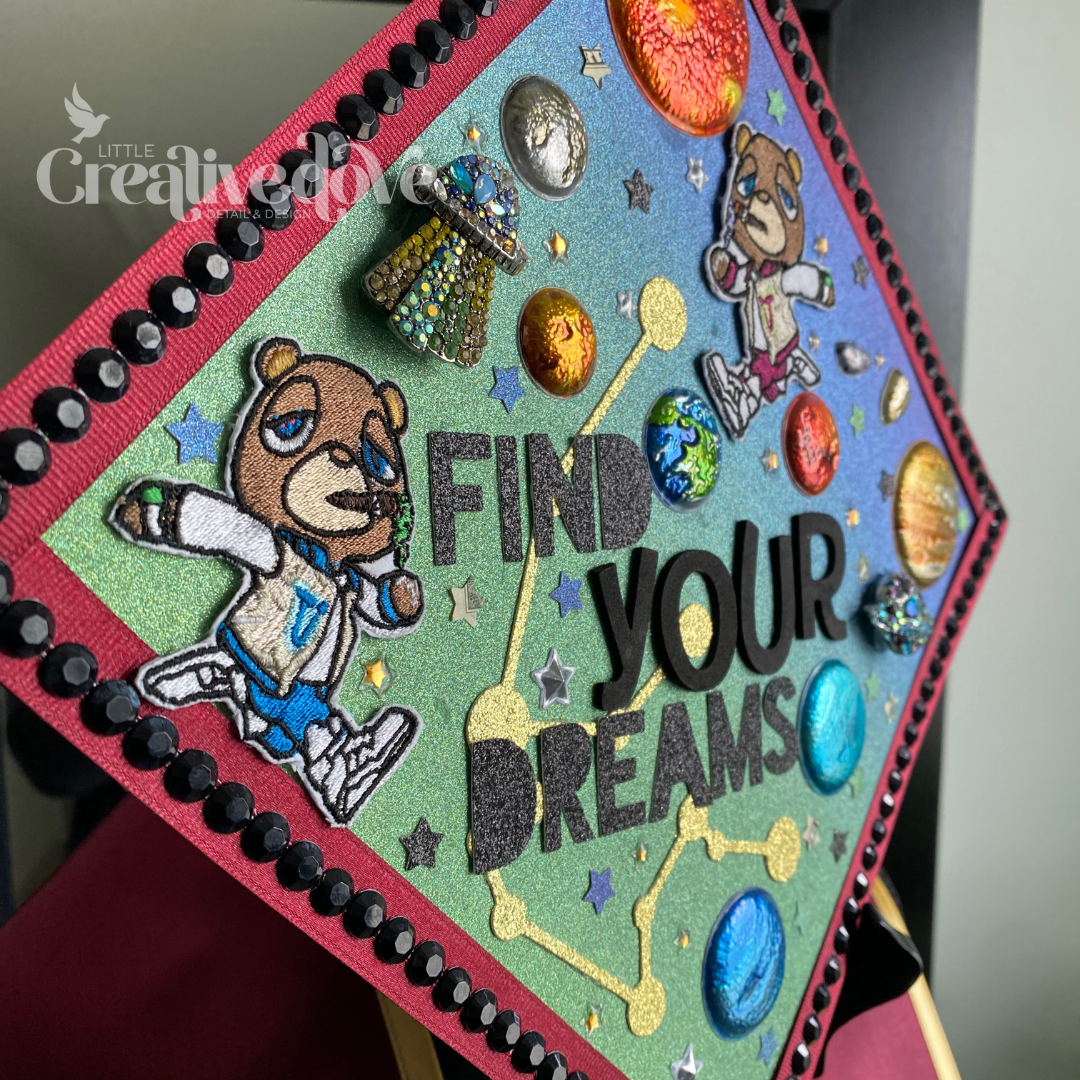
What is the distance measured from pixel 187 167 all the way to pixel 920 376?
0.58 meters

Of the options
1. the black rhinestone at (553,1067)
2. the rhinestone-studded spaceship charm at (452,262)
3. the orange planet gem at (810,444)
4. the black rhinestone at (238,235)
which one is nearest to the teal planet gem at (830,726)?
the orange planet gem at (810,444)

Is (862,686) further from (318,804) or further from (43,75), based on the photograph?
(43,75)

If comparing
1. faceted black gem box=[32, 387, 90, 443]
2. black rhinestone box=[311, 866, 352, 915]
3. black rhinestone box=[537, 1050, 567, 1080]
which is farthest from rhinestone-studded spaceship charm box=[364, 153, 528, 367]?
black rhinestone box=[537, 1050, 567, 1080]

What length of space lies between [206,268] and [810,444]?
0.44m

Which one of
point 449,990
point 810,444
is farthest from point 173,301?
point 810,444

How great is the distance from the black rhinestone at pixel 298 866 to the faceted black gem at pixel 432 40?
0.36 metres

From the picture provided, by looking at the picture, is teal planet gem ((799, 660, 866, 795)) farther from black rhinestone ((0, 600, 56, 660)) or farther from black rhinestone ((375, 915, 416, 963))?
black rhinestone ((0, 600, 56, 660))

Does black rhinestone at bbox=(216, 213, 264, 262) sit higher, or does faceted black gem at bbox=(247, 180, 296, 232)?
faceted black gem at bbox=(247, 180, 296, 232)

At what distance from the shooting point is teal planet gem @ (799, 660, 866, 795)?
688mm

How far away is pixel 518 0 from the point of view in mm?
498

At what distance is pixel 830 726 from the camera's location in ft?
2.30

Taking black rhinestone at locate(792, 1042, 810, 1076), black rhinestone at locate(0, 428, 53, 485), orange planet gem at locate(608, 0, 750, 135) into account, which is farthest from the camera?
black rhinestone at locate(792, 1042, 810, 1076)

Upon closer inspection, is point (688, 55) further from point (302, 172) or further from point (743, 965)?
point (743, 965)

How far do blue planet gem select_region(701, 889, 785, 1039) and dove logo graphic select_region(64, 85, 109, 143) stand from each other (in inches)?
23.1
